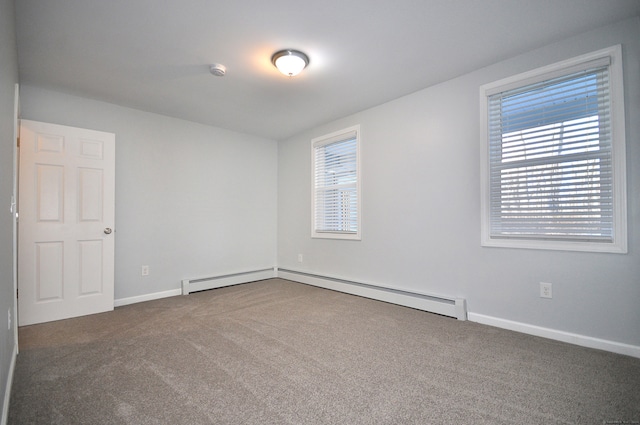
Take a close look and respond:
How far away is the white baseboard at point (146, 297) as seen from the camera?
3.52m

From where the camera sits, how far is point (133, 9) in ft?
6.70

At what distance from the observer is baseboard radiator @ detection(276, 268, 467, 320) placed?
9.83 feet

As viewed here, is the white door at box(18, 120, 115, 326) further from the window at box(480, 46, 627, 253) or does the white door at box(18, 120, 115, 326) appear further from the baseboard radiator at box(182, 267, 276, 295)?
the window at box(480, 46, 627, 253)

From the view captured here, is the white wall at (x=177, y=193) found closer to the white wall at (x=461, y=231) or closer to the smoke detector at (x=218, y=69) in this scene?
the white wall at (x=461, y=231)

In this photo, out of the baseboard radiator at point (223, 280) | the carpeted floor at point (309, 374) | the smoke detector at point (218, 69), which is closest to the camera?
the carpeted floor at point (309, 374)

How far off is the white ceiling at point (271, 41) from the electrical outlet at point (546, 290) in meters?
2.09

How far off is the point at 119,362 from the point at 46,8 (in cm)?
257

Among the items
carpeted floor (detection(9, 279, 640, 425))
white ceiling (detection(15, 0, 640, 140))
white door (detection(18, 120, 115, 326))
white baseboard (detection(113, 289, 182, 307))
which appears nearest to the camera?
carpeted floor (detection(9, 279, 640, 425))

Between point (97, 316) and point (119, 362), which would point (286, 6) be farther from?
point (97, 316)

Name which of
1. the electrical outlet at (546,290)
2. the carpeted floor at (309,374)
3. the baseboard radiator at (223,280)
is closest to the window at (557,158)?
the electrical outlet at (546,290)

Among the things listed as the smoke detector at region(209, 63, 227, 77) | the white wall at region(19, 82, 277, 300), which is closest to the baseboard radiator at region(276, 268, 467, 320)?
the white wall at region(19, 82, 277, 300)

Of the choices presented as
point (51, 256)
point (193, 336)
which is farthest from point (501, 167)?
point (51, 256)

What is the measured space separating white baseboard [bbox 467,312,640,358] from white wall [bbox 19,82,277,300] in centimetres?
350

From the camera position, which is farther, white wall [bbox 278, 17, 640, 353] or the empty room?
white wall [bbox 278, 17, 640, 353]
